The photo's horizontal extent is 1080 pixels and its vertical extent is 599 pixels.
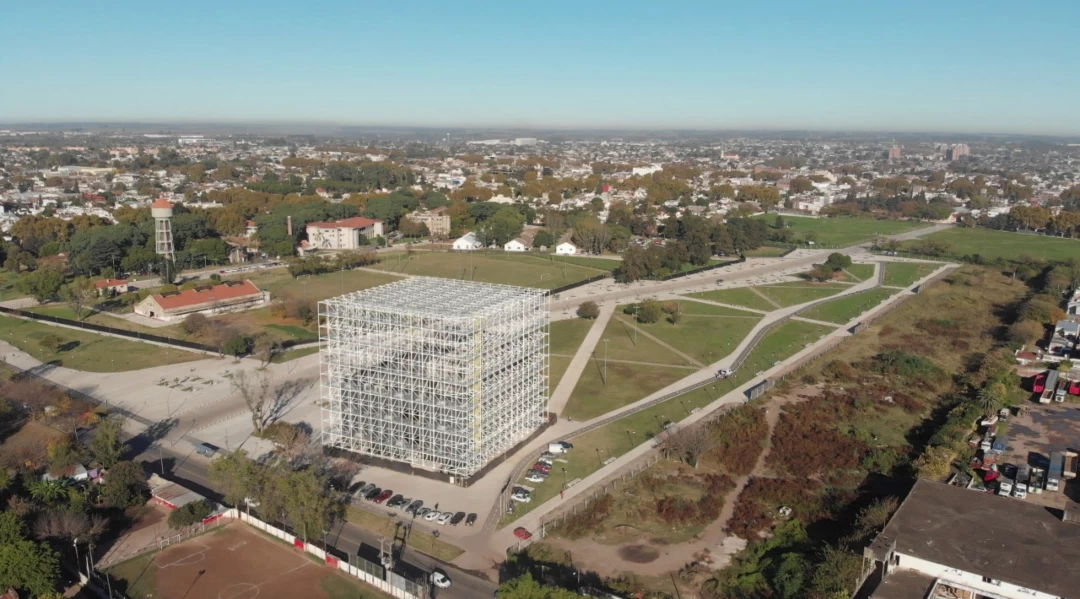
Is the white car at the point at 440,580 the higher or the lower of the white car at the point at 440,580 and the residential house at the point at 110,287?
the lower

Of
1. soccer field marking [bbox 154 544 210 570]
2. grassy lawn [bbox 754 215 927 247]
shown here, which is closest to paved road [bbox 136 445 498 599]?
soccer field marking [bbox 154 544 210 570]

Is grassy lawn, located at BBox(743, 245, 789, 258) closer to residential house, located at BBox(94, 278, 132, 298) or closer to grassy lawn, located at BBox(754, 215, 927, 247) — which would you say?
grassy lawn, located at BBox(754, 215, 927, 247)

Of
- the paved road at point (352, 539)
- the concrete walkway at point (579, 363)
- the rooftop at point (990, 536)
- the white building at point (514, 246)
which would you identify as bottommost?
the paved road at point (352, 539)

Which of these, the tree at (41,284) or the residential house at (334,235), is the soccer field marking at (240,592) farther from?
the residential house at (334,235)

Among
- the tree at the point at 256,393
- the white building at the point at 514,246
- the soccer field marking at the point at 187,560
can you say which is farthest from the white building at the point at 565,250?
the soccer field marking at the point at 187,560

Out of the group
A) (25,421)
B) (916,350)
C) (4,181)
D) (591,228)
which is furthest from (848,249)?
(4,181)

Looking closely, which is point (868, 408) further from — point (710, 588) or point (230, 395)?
point (230, 395)

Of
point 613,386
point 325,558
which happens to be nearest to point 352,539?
point 325,558

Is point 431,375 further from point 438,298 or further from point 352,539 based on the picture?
point 352,539
